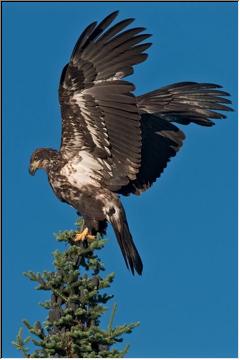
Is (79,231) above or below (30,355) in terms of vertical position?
above

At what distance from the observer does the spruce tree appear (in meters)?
7.34

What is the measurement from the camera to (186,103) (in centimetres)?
1291

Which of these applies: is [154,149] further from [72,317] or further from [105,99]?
[72,317]

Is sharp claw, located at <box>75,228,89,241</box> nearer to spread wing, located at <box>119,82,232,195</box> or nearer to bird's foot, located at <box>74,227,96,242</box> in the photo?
bird's foot, located at <box>74,227,96,242</box>

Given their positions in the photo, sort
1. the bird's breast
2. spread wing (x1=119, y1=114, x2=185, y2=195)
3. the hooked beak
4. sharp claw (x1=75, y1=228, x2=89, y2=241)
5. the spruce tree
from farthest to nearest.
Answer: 1. spread wing (x1=119, y1=114, x2=185, y2=195)
2. the hooked beak
3. the bird's breast
4. sharp claw (x1=75, y1=228, x2=89, y2=241)
5. the spruce tree

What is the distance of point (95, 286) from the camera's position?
7.96 m

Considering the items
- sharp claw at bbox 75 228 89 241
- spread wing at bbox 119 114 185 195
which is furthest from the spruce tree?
spread wing at bbox 119 114 185 195

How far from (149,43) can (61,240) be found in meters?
2.42

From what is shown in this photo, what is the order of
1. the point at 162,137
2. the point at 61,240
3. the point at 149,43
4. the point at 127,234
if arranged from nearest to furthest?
the point at 61,240 < the point at 149,43 < the point at 127,234 < the point at 162,137

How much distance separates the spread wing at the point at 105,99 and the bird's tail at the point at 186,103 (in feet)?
6.60

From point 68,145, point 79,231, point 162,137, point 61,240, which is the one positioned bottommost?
point 61,240

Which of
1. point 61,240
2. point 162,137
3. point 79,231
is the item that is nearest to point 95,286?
point 61,240

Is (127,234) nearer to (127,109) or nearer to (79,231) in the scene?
(79,231)

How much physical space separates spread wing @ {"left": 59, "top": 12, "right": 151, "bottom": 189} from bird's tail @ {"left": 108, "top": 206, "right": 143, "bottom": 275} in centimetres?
38
